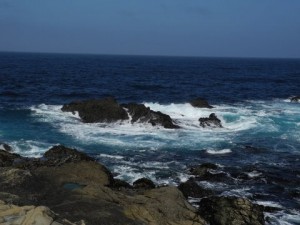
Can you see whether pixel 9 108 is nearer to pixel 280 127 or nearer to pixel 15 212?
pixel 280 127

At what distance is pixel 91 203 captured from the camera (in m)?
14.1

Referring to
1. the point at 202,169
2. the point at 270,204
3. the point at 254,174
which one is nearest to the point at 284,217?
the point at 270,204

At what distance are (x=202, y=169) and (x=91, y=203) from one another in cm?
1254

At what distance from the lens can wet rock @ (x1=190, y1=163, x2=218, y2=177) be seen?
2522 cm

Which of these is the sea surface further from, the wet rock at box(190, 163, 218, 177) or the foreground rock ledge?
the foreground rock ledge

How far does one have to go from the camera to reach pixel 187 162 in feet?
92.5

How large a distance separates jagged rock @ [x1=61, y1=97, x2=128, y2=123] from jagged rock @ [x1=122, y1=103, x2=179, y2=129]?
0.92 metres

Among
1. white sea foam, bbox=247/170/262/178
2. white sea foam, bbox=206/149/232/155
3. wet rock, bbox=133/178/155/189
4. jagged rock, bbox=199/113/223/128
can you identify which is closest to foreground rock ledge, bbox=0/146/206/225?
wet rock, bbox=133/178/155/189

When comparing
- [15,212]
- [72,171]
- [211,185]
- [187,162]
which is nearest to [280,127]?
[187,162]

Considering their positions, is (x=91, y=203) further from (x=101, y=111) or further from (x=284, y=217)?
(x=101, y=111)

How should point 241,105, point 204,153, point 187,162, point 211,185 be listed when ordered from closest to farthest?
1. point 211,185
2. point 187,162
3. point 204,153
4. point 241,105

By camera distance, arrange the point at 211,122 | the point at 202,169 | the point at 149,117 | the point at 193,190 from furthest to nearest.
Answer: the point at 211,122
the point at 149,117
the point at 202,169
the point at 193,190

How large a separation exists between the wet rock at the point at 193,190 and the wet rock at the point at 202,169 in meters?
3.29

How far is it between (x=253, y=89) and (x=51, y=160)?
190ft
